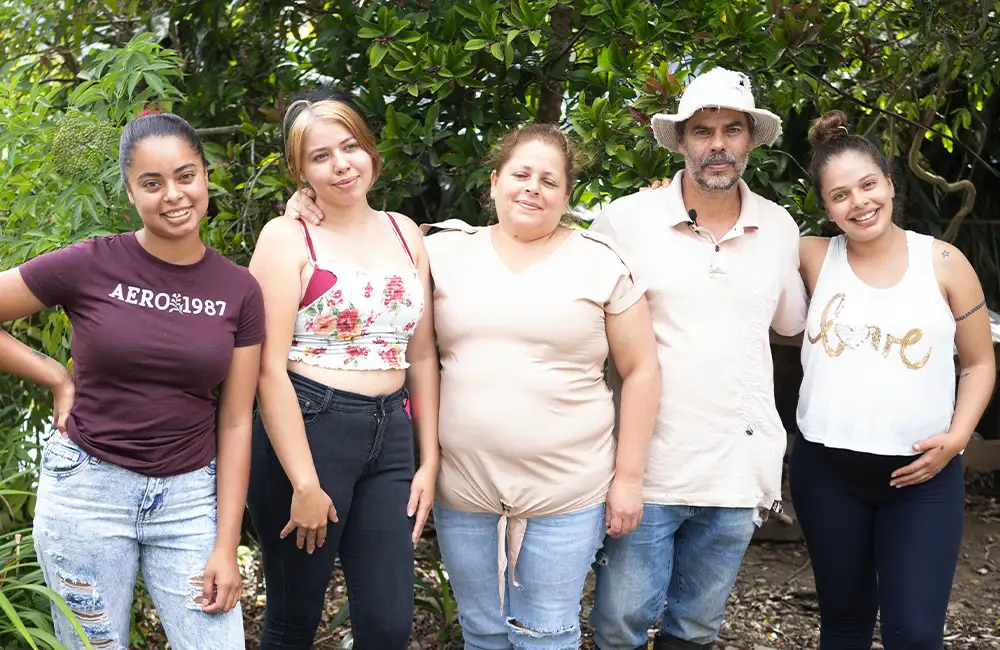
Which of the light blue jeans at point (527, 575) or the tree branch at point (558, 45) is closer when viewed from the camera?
the light blue jeans at point (527, 575)

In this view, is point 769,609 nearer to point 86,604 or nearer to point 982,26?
point 982,26

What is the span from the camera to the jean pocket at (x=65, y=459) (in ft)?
8.12

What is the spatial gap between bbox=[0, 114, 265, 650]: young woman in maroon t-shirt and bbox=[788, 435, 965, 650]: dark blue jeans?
1748 mm

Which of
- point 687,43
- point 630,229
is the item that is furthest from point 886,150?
point 630,229

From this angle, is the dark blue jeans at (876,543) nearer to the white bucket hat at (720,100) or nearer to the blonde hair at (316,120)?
the white bucket hat at (720,100)

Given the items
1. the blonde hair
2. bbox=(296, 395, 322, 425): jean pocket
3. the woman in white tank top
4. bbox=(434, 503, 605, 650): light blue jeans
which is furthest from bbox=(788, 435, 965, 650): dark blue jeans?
the blonde hair

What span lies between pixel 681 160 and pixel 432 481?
4.75 feet

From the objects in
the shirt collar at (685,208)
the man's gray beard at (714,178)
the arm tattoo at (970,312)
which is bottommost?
the arm tattoo at (970,312)

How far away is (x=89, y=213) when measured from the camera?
11.0 feet

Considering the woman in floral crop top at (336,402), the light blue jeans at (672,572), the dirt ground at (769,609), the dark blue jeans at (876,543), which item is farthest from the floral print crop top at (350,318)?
the dirt ground at (769,609)

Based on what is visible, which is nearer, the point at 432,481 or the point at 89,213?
the point at 432,481

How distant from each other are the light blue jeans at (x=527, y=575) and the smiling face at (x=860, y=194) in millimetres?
Result: 1147

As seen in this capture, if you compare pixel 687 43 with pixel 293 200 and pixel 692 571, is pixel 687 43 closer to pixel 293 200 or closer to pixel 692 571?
pixel 293 200

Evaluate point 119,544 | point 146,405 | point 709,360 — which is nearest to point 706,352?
point 709,360
